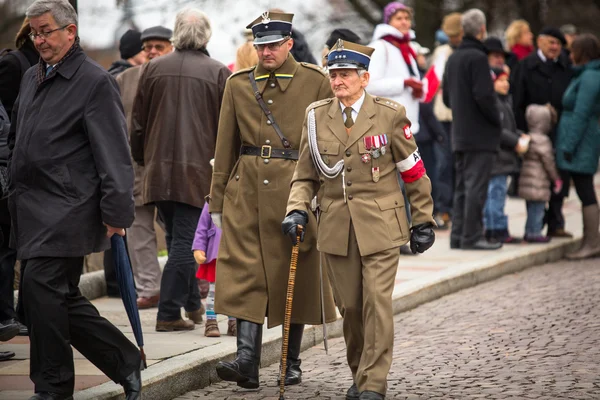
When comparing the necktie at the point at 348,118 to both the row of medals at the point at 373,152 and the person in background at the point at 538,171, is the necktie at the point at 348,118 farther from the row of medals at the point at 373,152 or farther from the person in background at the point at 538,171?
the person in background at the point at 538,171

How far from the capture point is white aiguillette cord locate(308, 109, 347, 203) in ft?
20.5

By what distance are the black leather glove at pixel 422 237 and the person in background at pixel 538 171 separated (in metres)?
6.77

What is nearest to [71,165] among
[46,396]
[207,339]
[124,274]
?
[124,274]

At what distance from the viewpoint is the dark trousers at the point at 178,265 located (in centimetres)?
788

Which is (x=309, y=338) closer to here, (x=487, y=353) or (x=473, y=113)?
(x=487, y=353)

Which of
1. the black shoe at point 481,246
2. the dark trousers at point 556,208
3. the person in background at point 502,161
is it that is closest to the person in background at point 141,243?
the black shoe at point 481,246

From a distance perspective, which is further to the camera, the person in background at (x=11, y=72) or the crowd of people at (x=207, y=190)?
the person in background at (x=11, y=72)

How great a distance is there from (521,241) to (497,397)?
7084 millimetres

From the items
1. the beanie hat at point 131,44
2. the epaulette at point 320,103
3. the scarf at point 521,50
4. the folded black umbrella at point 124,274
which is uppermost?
the scarf at point 521,50

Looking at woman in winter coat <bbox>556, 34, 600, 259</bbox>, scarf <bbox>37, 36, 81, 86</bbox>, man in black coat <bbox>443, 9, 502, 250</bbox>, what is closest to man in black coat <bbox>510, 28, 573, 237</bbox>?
woman in winter coat <bbox>556, 34, 600, 259</bbox>

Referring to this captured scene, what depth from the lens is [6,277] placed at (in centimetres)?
778

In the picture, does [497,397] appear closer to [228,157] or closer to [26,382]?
[228,157]

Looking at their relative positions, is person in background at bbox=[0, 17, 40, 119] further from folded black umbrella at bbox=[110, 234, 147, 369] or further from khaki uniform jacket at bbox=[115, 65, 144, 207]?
folded black umbrella at bbox=[110, 234, 147, 369]

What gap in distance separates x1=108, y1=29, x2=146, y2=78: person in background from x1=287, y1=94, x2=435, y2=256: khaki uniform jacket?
4.06m
